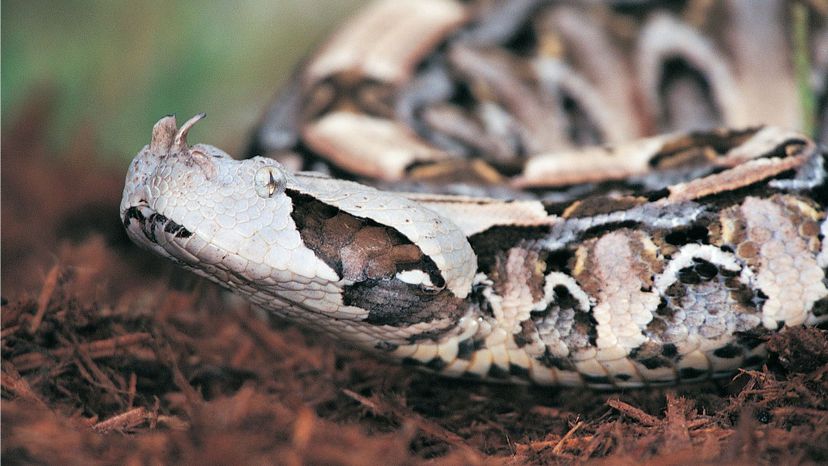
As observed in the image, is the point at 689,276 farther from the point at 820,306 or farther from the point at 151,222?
the point at 151,222

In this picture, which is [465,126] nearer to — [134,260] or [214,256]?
[134,260]

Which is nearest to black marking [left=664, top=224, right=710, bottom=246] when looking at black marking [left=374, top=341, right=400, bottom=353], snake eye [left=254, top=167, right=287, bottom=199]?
black marking [left=374, top=341, right=400, bottom=353]

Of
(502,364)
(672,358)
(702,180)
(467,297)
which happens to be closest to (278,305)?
(467,297)

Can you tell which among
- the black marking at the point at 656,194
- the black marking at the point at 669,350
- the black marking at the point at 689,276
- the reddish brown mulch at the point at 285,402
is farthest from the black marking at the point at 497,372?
the black marking at the point at 656,194

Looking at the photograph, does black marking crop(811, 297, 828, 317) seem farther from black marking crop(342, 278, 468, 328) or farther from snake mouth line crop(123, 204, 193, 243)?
snake mouth line crop(123, 204, 193, 243)

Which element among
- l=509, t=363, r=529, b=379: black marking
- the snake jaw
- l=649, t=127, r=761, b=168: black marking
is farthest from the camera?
l=649, t=127, r=761, b=168: black marking

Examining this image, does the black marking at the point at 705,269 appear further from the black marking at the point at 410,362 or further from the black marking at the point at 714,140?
the black marking at the point at 410,362
